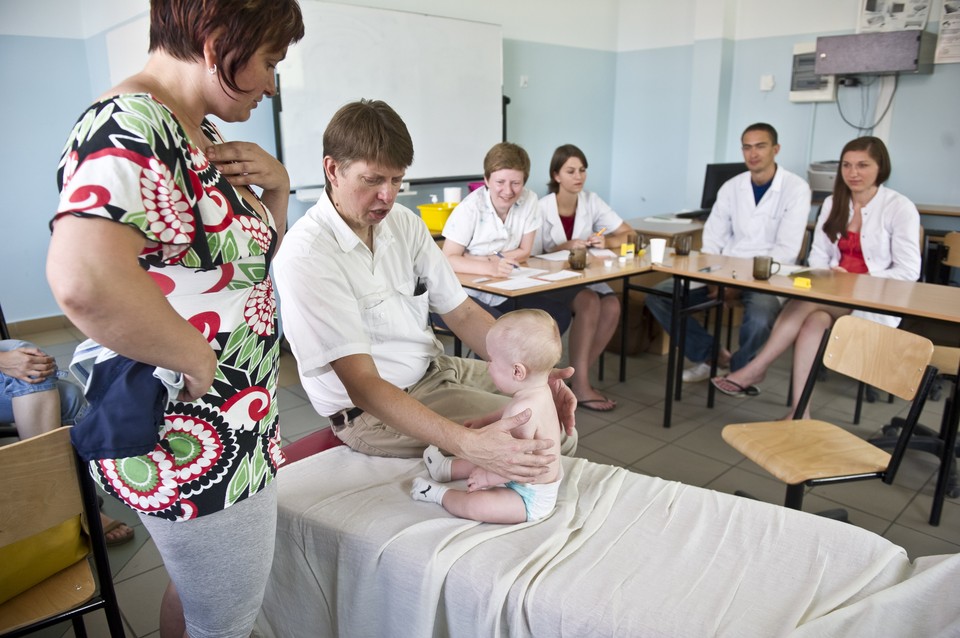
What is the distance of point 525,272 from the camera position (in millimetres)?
3242

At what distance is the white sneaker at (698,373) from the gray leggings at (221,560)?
10.5 ft

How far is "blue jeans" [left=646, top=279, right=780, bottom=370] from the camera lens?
3633 mm

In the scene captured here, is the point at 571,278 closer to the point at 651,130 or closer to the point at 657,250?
the point at 657,250

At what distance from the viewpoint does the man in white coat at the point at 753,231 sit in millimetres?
3691

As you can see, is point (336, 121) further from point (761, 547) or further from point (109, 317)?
point (761, 547)

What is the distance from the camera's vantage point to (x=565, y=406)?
1.69m

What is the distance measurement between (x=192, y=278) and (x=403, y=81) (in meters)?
4.33

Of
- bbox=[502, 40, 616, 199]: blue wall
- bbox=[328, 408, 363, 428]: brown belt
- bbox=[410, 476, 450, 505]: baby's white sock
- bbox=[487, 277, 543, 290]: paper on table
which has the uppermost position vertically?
bbox=[502, 40, 616, 199]: blue wall

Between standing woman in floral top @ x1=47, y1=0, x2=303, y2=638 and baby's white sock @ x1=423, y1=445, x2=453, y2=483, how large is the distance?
0.55 meters

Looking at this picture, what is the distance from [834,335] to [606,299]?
1.58 meters

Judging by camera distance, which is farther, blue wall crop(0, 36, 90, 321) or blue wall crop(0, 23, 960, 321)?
blue wall crop(0, 23, 960, 321)

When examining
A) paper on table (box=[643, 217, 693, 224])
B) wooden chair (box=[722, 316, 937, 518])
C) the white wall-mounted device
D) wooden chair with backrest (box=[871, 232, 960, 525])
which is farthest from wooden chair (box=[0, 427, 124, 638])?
the white wall-mounted device

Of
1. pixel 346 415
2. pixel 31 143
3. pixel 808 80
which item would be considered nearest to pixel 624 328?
pixel 346 415

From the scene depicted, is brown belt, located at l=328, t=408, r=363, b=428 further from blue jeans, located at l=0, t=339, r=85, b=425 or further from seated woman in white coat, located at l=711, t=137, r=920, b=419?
seated woman in white coat, located at l=711, t=137, r=920, b=419
